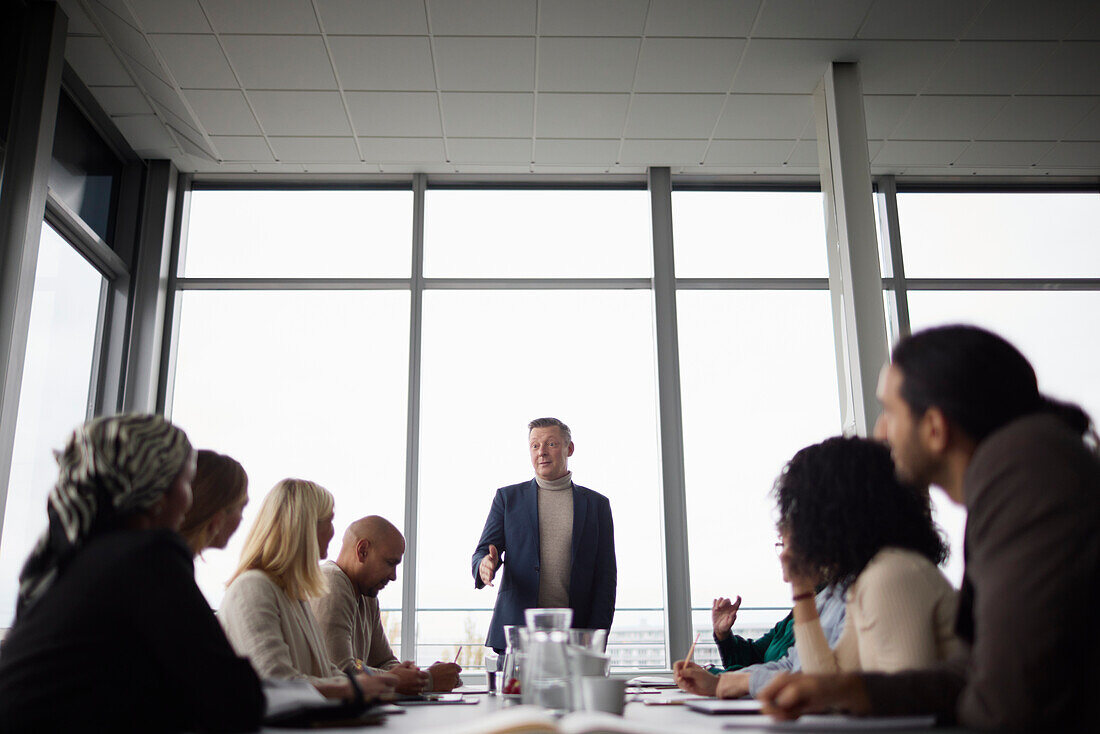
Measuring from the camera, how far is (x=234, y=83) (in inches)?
175

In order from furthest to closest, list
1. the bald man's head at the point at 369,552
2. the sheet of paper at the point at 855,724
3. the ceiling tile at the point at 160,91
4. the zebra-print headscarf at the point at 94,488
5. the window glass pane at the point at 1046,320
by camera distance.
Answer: the window glass pane at the point at 1046,320 → the ceiling tile at the point at 160,91 → the bald man's head at the point at 369,552 → the zebra-print headscarf at the point at 94,488 → the sheet of paper at the point at 855,724

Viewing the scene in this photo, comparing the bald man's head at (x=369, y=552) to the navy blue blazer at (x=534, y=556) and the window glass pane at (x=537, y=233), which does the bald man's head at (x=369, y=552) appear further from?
the window glass pane at (x=537, y=233)

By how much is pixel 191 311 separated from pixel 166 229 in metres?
0.50

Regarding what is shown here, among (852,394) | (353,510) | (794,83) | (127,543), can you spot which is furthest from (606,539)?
(127,543)

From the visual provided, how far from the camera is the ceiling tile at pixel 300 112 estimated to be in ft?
14.9

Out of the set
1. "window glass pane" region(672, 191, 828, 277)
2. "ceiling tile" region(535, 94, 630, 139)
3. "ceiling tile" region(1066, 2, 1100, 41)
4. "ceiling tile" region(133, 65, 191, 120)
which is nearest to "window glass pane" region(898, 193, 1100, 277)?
"window glass pane" region(672, 191, 828, 277)

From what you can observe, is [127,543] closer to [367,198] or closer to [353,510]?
[353,510]

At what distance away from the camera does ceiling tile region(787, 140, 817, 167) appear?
16.7 feet

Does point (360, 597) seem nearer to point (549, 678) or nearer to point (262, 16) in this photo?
point (549, 678)

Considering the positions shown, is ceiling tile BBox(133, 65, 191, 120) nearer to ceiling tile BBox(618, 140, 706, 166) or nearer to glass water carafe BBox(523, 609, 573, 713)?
ceiling tile BBox(618, 140, 706, 166)

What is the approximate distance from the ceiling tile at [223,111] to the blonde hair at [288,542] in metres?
2.97

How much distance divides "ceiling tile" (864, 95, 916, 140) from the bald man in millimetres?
3368

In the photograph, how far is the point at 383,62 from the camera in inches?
168

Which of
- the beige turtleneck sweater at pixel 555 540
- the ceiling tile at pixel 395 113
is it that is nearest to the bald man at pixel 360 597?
the beige turtleneck sweater at pixel 555 540
